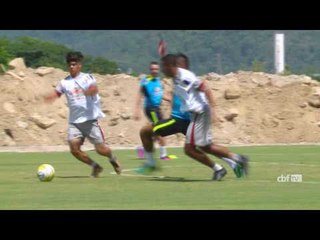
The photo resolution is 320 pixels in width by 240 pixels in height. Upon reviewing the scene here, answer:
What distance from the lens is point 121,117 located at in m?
44.5

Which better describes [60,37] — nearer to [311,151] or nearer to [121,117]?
[121,117]

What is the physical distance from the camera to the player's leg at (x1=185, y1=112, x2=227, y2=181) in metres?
19.5

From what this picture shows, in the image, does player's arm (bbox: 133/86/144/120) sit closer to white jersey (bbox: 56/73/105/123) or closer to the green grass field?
the green grass field

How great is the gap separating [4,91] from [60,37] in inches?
4338

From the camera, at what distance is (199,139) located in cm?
1945

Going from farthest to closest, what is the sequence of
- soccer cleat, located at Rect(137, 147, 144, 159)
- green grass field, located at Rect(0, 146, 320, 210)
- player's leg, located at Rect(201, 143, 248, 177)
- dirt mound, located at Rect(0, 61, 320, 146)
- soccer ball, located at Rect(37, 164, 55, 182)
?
dirt mound, located at Rect(0, 61, 320, 146)
soccer cleat, located at Rect(137, 147, 144, 159)
soccer ball, located at Rect(37, 164, 55, 182)
player's leg, located at Rect(201, 143, 248, 177)
green grass field, located at Rect(0, 146, 320, 210)

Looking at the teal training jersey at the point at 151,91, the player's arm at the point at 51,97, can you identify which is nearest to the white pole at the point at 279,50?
the teal training jersey at the point at 151,91

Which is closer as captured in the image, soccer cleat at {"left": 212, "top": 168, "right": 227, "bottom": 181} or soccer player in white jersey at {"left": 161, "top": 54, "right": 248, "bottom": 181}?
soccer player in white jersey at {"left": 161, "top": 54, "right": 248, "bottom": 181}

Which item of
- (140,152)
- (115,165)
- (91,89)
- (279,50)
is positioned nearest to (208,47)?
(279,50)

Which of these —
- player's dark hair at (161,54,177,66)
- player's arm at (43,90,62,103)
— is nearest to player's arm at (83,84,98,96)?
player's arm at (43,90,62,103)

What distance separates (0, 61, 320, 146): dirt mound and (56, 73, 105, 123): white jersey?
64.8ft

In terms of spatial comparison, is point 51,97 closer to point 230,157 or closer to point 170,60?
point 170,60
